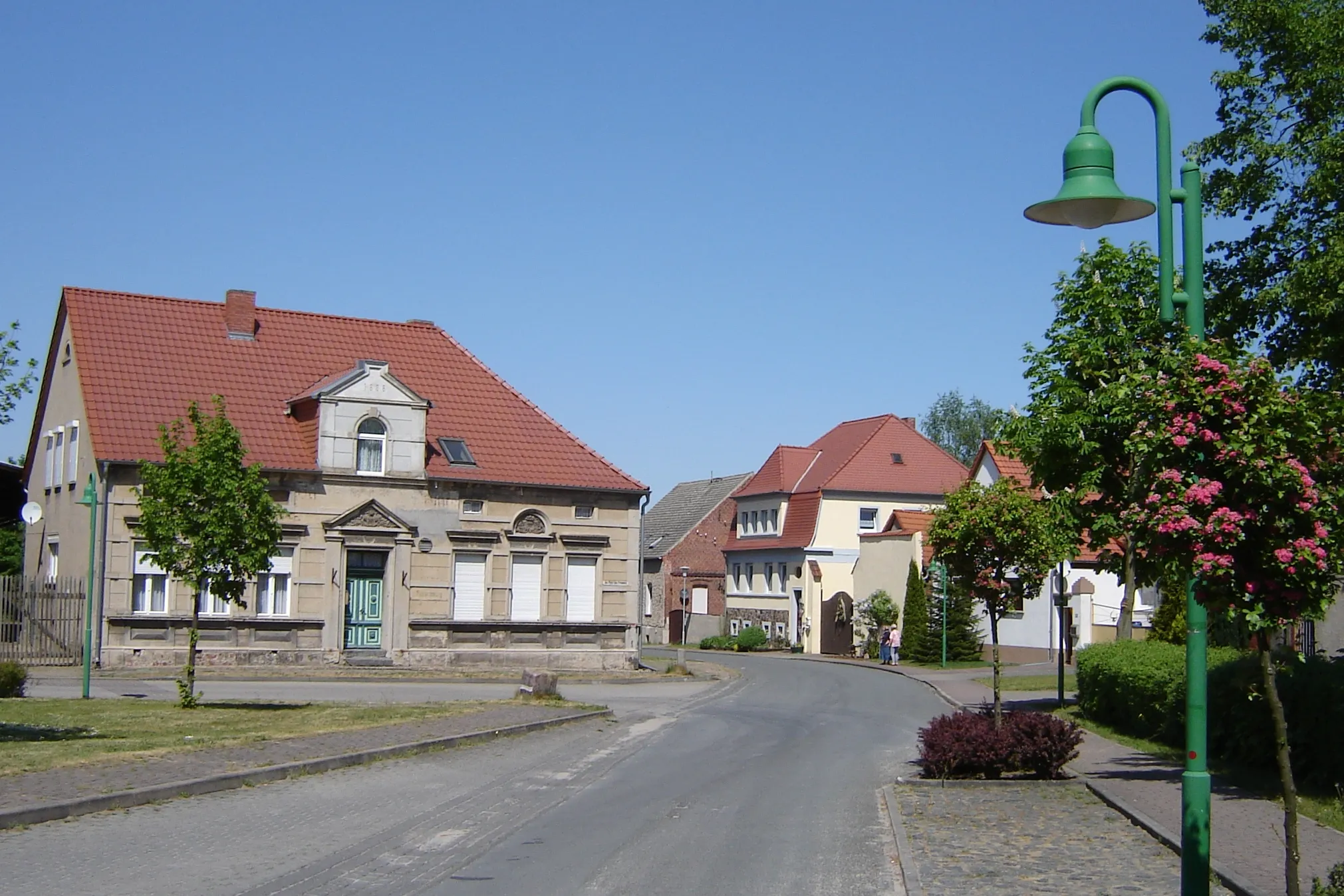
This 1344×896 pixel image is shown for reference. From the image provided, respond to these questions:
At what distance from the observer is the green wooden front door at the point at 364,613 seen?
36094mm

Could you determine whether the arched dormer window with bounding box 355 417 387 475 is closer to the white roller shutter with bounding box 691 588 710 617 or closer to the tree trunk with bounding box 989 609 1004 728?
the tree trunk with bounding box 989 609 1004 728

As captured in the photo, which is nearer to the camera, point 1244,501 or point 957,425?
point 1244,501

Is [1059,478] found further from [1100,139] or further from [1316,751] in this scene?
[1100,139]

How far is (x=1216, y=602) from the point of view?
7527mm

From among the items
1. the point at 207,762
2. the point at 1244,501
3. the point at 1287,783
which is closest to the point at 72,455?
the point at 207,762

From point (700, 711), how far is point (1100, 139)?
21.1m

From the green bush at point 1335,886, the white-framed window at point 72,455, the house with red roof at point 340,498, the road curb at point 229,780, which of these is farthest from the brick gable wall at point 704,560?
the green bush at point 1335,886

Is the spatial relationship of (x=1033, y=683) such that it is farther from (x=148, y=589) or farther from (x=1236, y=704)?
(x=148, y=589)

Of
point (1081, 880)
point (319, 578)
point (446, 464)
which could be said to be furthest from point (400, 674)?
point (1081, 880)

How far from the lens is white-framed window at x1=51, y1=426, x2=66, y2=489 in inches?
1443

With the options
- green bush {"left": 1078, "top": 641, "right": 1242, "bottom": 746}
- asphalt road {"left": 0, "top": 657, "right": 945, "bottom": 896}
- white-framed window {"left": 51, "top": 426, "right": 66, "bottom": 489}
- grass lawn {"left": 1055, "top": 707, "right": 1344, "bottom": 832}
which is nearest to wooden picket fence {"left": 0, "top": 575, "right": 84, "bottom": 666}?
white-framed window {"left": 51, "top": 426, "right": 66, "bottom": 489}

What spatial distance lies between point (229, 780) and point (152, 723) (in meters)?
6.55

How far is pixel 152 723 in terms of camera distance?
66.9 feet

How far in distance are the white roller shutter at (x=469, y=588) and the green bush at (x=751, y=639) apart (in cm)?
2458
